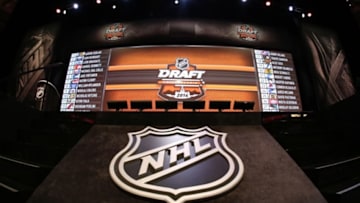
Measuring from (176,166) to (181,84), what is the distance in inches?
165

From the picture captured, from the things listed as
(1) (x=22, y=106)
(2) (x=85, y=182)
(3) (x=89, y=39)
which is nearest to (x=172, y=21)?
Answer: (3) (x=89, y=39)

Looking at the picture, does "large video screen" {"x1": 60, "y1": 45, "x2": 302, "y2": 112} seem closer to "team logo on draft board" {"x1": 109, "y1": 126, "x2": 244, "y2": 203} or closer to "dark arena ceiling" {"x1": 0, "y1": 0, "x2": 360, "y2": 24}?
"dark arena ceiling" {"x1": 0, "y1": 0, "x2": 360, "y2": 24}

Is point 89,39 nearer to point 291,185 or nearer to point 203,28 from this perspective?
point 203,28

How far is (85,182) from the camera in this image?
2115 millimetres

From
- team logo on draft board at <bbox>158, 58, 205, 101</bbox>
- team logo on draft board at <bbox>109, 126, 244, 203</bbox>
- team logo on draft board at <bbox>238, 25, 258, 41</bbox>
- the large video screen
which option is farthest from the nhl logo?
team logo on draft board at <bbox>109, 126, 244, 203</bbox>

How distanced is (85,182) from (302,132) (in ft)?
9.02

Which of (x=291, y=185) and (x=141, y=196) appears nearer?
(x=141, y=196)

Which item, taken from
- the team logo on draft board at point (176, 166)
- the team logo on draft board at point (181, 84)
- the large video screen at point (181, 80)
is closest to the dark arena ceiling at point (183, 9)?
the large video screen at point (181, 80)

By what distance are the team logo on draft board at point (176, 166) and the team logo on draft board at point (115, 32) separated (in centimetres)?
474

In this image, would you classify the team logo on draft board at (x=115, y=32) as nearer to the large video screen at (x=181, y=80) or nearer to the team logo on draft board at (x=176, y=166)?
the large video screen at (x=181, y=80)

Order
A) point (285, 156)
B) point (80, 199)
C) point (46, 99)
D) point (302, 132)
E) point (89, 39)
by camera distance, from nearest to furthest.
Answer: point (80, 199) < point (285, 156) < point (302, 132) < point (46, 99) < point (89, 39)

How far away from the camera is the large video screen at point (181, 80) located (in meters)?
6.29

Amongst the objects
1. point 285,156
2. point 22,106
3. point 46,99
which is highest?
point 46,99

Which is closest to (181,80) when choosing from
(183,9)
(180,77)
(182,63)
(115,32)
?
(180,77)
